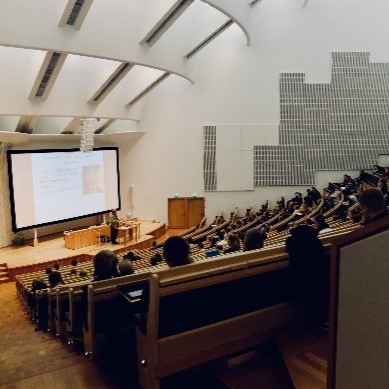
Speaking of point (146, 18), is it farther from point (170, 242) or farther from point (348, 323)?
point (348, 323)

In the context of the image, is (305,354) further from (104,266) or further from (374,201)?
(104,266)

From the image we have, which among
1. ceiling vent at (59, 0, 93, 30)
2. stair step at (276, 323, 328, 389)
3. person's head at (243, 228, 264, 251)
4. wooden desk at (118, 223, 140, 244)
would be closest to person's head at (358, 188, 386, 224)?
→ stair step at (276, 323, 328, 389)

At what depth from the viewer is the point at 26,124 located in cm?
1235

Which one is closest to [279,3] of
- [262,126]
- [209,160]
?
[262,126]

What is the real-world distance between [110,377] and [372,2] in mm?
15400

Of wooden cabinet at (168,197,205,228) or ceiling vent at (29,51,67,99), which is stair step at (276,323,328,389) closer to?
ceiling vent at (29,51,67,99)

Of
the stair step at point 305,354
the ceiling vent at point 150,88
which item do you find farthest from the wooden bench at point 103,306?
the ceiling vent at point 150,88

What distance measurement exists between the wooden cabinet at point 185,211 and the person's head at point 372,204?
1284 centimetres

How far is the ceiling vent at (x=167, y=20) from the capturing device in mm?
8156

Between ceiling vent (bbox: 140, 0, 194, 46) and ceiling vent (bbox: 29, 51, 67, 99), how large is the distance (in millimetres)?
1841

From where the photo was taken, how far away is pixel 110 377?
308 cm

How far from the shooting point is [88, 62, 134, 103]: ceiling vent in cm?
1009

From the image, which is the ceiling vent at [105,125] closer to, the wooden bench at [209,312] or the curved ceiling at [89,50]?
the curved ceiling at [89,50]

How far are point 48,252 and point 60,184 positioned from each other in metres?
2.42
